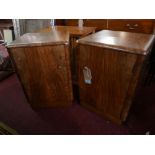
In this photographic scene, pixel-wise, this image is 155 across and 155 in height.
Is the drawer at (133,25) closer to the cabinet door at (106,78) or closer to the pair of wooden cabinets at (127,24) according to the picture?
the pair of wooden cabinets at (127,24)

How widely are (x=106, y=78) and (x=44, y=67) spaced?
607mm

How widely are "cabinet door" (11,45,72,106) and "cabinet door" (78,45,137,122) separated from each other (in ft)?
0.57

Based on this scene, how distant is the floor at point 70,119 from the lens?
4.83 ft

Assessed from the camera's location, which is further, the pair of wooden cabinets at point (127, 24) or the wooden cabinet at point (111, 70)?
the pair of wooden cabinets at point (127, 24)

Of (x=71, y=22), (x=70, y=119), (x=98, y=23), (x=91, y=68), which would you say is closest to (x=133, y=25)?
(x=98, y=23)

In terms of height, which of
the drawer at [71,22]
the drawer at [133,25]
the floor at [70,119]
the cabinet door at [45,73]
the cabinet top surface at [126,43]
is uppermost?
the drawer at [71,22]

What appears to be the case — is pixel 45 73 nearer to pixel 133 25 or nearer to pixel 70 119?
pixel 70 119

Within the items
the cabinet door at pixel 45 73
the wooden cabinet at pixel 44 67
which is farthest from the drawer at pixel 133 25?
the cabinet door at pixel 45 73

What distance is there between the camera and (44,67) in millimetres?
1438

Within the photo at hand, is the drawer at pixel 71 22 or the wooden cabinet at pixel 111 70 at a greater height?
the drawer at pixel 71 22

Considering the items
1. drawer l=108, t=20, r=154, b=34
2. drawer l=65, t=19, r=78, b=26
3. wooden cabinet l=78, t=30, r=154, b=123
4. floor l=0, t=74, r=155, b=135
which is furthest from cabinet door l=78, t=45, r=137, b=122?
drawer l=65, t=19, r=78, b=26

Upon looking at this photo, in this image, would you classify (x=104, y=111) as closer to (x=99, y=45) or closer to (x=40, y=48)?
(x=99, y=45)

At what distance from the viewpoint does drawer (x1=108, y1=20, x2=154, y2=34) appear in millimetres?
2113

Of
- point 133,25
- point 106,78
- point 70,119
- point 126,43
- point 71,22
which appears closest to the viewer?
point 126,43
